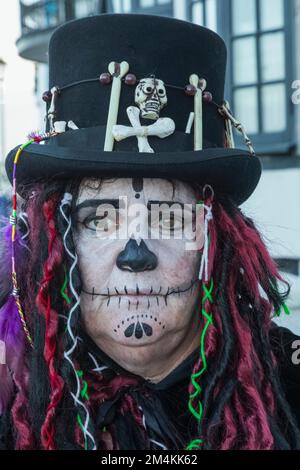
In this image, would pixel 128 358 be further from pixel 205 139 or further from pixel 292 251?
pixel 292 251

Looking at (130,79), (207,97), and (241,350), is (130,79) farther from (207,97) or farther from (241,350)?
(241,350)

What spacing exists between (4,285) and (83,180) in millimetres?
335

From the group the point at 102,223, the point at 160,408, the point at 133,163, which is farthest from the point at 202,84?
the point at 160,408

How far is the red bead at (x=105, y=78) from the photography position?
133cm

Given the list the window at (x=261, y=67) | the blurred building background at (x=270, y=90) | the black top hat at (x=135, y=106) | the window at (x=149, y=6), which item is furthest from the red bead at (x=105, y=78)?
the window at (x=149, y=6)

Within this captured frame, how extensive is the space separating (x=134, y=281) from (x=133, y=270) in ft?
0.08

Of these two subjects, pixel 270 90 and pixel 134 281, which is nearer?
pixel 134 281

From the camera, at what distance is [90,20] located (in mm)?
1354

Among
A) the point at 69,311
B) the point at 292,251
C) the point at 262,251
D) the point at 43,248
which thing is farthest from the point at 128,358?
the point at 292,251

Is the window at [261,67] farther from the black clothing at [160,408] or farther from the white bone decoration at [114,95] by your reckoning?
the black clothing at [160,408]

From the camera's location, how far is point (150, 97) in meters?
1.33

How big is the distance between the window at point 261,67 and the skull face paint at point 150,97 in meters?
3.03

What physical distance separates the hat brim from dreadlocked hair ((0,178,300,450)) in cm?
6

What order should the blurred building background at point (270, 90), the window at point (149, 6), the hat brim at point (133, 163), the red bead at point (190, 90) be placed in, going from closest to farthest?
the hat brim at point (133, 163) → the red bead at point (190, 90) → the blurred building background at point (270, 90) → the window at point (149, 6)
